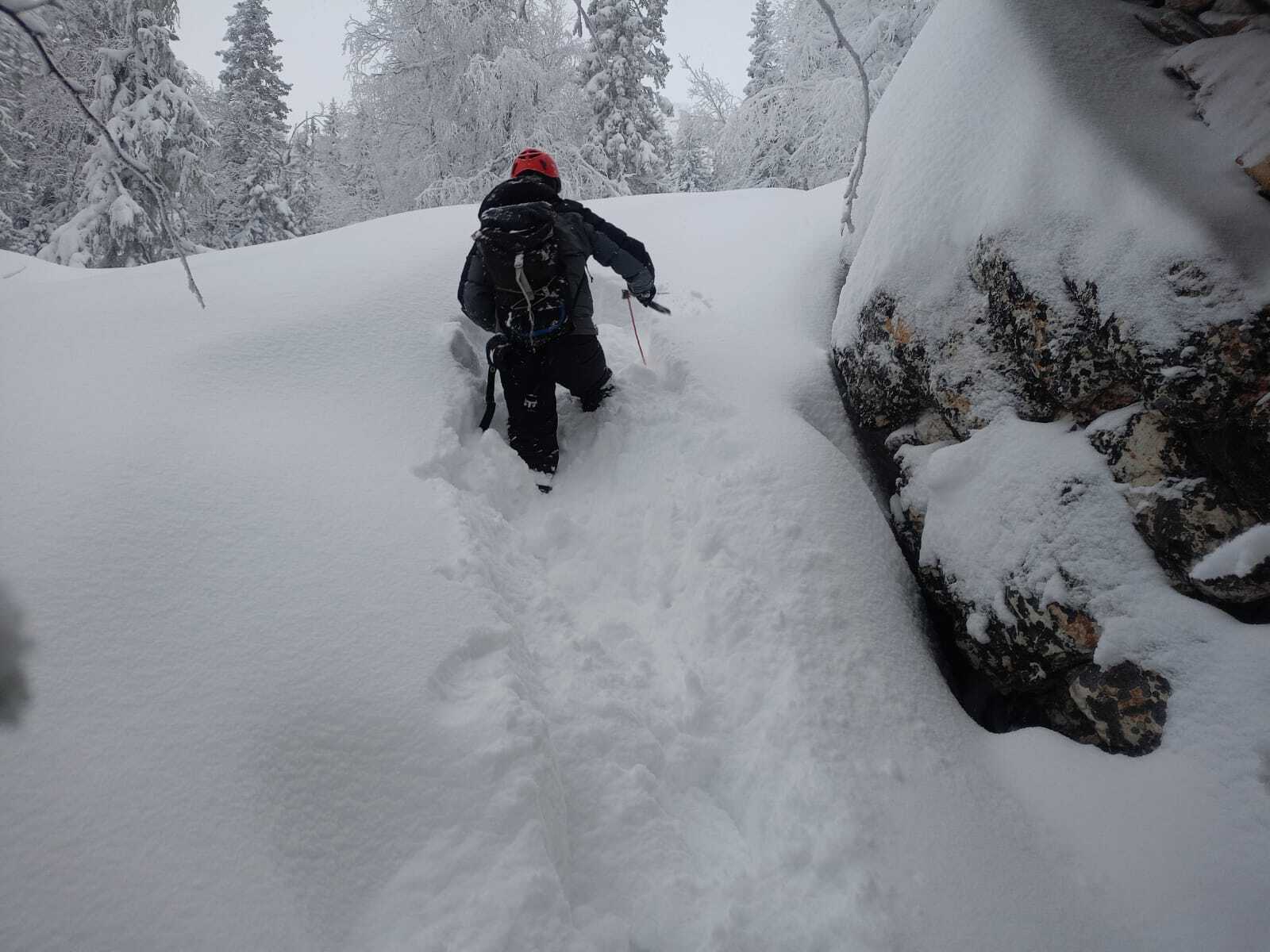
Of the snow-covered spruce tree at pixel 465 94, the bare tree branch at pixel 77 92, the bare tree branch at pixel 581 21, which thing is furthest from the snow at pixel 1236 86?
the snow-covered spruce tree at pixel 465 94

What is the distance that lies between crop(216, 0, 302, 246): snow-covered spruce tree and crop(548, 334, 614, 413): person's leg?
54.1 feet

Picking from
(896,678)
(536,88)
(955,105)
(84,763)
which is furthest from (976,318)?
(536,88)

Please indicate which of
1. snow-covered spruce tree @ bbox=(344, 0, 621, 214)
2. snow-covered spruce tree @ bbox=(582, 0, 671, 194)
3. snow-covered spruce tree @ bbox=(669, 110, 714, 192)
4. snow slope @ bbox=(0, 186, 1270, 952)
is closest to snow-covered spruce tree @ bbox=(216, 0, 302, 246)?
snow-covered spruce tree @ bbox=(344, 0, 621, 214)

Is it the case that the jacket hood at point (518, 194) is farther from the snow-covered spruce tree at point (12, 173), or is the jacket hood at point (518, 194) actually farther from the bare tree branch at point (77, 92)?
the snow-covered spruce tree at point (12, 173)

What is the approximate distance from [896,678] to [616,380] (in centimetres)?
265

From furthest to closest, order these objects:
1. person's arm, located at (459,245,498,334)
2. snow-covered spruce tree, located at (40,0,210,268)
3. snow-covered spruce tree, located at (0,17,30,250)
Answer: snow-covered spruce tree, located at (40,0,210,268)
snow-covered spruce tree, located at (0,17,30,250)
person's arm, located at (459,245,498,334)

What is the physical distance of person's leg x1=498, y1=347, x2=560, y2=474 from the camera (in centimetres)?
366

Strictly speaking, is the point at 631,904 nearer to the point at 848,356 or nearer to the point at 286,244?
the point at 848,356

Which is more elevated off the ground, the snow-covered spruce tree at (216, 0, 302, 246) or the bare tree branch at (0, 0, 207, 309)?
the snow-covered spruce tree at (216, 0, 302, 246)

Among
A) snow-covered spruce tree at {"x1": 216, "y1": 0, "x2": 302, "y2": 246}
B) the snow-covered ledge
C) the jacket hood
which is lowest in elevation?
the snow-covered ledge

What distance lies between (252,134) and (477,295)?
58.6 ft

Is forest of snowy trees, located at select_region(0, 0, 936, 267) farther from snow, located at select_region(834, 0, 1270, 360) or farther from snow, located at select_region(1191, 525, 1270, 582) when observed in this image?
snow, located at select_region(1191, 525, 1270, 582)

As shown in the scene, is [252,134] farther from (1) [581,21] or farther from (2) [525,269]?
(1) [581,21]

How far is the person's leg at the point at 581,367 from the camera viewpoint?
3801 millimetres
